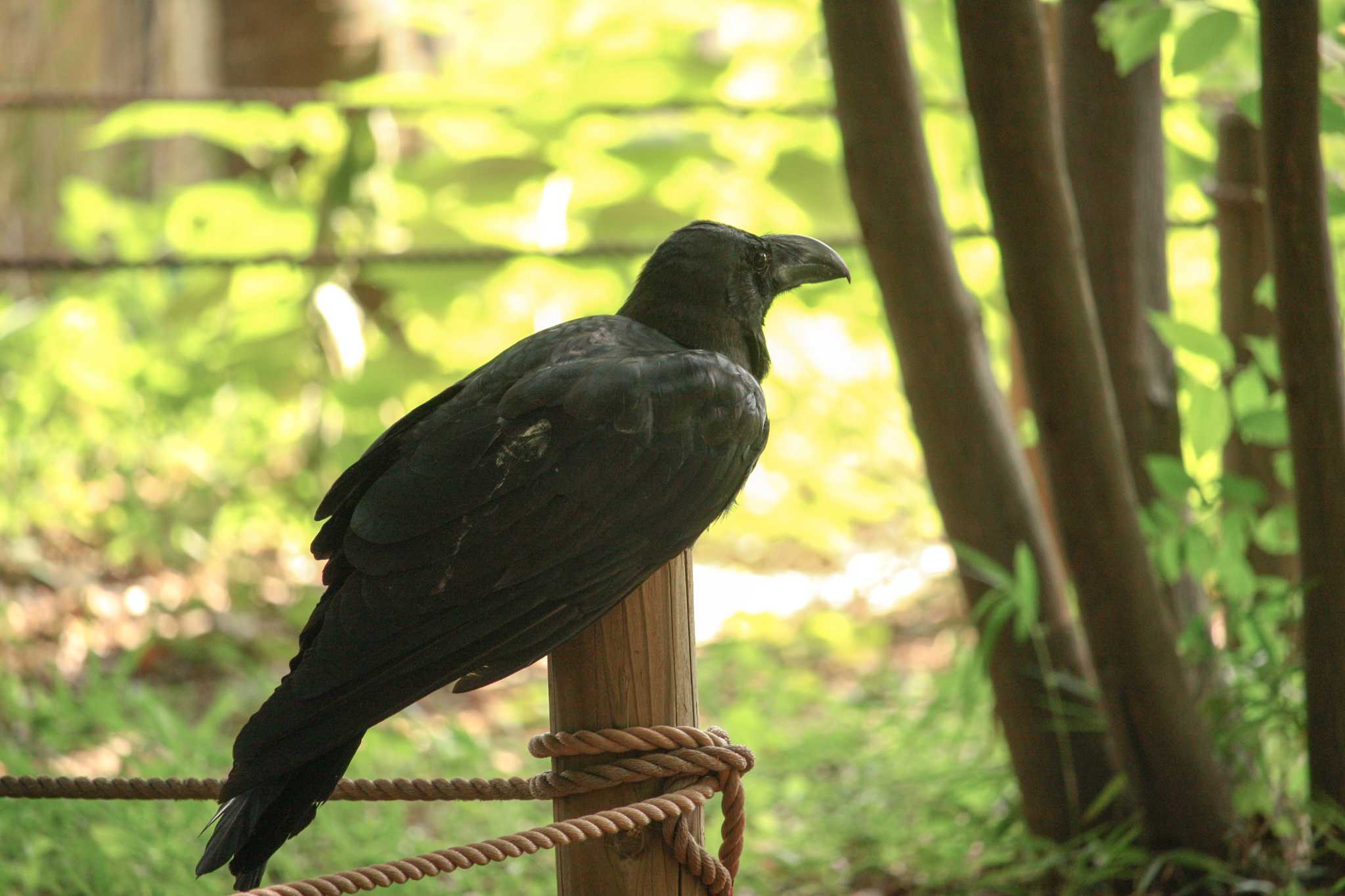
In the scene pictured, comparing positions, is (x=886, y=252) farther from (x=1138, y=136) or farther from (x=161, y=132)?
(x=161, y=132)

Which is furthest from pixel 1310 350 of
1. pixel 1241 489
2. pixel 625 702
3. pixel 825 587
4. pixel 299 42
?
pixel 299 42

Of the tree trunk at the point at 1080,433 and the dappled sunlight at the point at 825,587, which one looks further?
the dappled sunlight at the point at 825,587

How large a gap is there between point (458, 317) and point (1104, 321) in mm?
3055

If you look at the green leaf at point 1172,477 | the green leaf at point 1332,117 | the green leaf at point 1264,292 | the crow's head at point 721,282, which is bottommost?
the green leaf at point 1172,477

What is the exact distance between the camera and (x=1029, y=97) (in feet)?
7.19

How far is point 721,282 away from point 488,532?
68 centimetres

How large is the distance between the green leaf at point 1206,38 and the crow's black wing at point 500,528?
3.76 feet

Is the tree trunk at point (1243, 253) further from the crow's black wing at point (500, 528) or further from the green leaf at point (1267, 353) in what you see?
the crow's black wing at point (500, 528)

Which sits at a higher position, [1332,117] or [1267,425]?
[1332,117]

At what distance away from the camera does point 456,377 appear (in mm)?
4773

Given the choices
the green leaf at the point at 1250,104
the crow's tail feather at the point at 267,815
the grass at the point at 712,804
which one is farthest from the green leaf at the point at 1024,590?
the crow's tail feather at the point at 267,815

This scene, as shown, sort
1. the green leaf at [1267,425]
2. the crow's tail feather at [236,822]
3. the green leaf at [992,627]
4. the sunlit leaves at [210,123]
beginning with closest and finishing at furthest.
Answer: the crow's tail feather at [236,822] → the green leaf at [1267,425] → the green leaf at [992,627] → the sunlit leaves at [210,123]

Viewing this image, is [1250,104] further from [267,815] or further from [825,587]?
[825,587]

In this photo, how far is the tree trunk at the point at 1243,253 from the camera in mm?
2918
